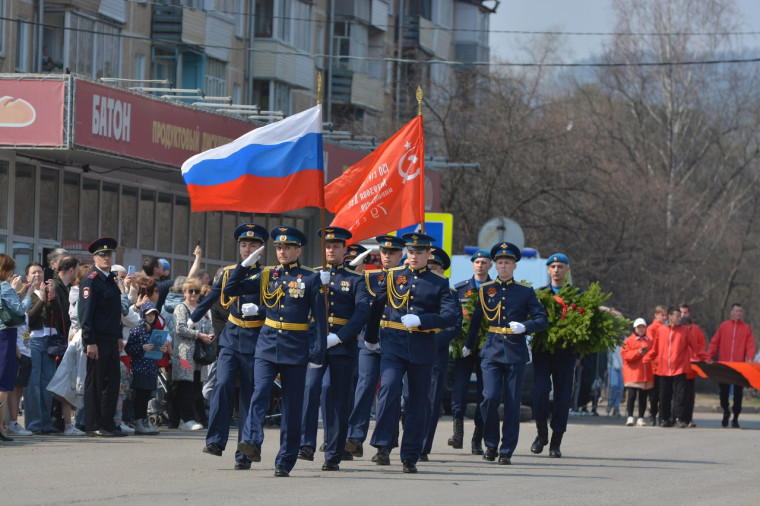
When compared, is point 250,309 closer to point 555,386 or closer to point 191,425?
point 555,386

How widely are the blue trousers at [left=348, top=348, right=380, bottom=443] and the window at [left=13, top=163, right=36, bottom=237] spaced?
31.7ft

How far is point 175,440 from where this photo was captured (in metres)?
15.7

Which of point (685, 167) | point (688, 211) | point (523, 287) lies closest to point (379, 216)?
point (523, 287)

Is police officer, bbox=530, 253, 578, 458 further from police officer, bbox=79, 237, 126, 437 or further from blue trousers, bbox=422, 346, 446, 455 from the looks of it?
police officer, bbox=79, 237, 126, 437

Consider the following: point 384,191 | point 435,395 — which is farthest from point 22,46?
point 435,395

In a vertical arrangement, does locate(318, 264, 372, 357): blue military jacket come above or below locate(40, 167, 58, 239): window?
below

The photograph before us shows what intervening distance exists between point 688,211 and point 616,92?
9.27 meters

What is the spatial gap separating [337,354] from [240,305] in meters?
1.16

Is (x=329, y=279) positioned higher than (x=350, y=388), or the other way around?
(x=329, y=279)

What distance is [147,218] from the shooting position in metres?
26.1

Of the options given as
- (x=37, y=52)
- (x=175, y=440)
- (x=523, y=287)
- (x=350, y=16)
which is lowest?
(x=175, y=440)

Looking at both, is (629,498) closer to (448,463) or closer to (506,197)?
(448,463)

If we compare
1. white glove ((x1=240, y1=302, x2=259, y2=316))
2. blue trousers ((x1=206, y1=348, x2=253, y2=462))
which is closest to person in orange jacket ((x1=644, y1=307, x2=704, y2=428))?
blue trousers ((x1=206, y1=348, x2=253, y2=462))

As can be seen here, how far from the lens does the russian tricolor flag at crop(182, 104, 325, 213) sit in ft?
42.9
